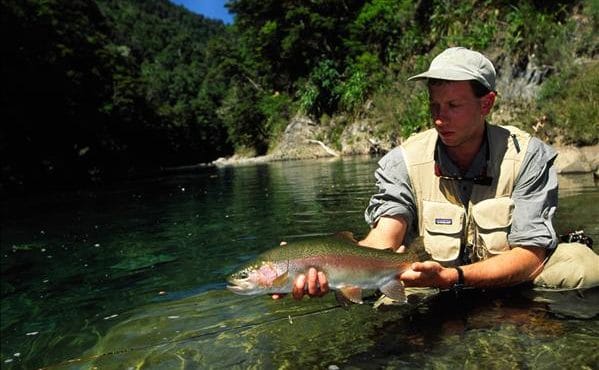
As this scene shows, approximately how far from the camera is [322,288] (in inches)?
127

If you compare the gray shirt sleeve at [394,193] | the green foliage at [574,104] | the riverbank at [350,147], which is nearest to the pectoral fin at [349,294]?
the gray shirt sleeve at [394,193]

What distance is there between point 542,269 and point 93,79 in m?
44.4

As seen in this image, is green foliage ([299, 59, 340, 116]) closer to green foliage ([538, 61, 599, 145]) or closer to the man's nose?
green foliage ([538, 61, 599, 145])

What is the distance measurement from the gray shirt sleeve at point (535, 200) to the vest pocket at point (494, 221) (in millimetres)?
51

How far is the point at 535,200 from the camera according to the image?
3.60 m

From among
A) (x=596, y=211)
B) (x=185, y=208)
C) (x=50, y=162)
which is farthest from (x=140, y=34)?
(x=596, y=211)

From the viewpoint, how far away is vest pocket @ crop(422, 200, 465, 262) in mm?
3797

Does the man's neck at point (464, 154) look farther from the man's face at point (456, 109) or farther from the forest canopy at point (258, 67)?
the forest canopy at point (258, 67)

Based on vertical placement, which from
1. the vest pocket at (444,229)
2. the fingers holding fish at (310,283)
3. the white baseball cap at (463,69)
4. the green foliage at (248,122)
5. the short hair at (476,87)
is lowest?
the fingers holding fish at (310,283)

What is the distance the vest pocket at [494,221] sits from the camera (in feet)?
12.0

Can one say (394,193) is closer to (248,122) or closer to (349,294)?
(349,294)

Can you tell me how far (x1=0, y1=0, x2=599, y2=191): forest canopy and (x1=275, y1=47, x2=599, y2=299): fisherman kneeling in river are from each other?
38.7 feet

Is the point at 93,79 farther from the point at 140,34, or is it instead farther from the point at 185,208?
the point at 140,34

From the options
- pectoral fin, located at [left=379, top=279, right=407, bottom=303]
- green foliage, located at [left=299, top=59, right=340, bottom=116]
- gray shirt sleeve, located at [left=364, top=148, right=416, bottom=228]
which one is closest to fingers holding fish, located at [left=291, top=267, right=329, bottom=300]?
pectoral fin, located at [left=379, top=279, right=407, bottom=303]
